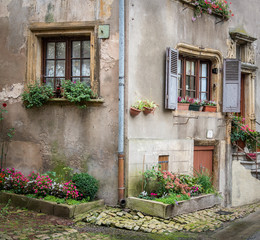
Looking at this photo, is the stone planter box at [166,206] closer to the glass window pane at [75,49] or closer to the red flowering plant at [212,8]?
the glass window pane at [75,49]

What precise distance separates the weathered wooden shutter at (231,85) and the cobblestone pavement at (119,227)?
353 centimetres

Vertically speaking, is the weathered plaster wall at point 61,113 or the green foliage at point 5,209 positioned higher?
the weathered plaster wall at point 61,113

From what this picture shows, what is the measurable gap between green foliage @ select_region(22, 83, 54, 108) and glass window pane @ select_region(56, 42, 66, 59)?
907 mm

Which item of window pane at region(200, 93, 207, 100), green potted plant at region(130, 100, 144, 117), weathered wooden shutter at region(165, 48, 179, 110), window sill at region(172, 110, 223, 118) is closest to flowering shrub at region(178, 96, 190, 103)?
window sill at region(172, 110, 223, 118)

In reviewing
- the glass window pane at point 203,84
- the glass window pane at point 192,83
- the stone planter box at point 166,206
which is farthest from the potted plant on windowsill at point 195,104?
the stone planter box at point 166,206

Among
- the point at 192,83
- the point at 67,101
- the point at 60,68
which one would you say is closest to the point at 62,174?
the point at 67,101

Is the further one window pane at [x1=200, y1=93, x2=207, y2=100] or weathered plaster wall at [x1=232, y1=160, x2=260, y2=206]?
weathered plaster wall at [x1=232, y1=160, x2=260, y2=206]

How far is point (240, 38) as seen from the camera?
1108 centimetres

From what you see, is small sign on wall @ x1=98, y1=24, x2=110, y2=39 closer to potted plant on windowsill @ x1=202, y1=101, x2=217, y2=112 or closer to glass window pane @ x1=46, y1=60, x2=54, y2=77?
glass window pane @ x1=46, y1=60, x2=54, y2=77

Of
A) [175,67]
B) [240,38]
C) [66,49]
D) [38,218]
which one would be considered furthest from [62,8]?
[240,38]

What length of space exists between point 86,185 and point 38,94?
233cm

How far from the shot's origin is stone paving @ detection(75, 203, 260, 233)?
6789mm

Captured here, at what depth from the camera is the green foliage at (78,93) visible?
798 cm

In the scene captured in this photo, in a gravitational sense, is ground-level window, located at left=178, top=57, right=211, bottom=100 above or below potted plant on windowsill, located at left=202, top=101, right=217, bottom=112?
above
